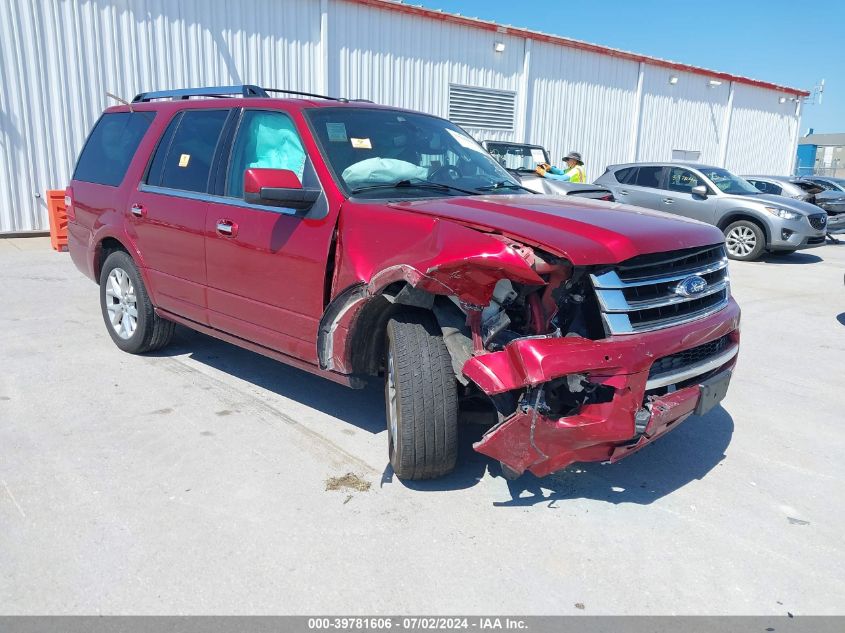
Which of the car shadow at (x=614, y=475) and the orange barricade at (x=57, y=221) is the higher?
the orange barricade at (x=57, y=221)

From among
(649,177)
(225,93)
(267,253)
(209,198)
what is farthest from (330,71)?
(267,253)

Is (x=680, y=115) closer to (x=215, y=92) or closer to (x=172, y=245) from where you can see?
(x=215, y=92)

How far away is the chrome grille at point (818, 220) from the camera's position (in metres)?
11.5

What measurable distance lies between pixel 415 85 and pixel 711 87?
42.8ft

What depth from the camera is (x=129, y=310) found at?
5445 millimetres

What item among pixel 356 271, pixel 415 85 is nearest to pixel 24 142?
pixel 415 85

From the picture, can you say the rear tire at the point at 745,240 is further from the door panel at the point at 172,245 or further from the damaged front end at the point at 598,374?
the door panel at the point at 172,245

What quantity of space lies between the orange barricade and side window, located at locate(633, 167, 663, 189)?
32.5 feet

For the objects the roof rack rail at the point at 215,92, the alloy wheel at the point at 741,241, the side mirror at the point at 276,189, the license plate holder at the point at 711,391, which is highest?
the roof rack rail at the point at 215,92

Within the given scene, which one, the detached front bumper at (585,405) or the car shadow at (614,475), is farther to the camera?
the car shadow at (614,475)

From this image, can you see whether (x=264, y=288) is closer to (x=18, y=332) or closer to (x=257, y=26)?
(x=18, y=332)

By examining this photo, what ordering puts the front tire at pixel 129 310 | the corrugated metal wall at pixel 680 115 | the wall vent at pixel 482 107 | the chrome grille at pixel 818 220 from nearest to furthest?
the front tire at pixel 129 310, the chrome grille at pixel 818 220, the wall vent at pixel 482 107, the corrugated metal wall at pixel 680 115

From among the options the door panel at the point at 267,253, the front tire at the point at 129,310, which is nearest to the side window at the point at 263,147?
the door panel at the point at 267,253

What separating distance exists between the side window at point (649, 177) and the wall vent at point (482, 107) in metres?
4.99
